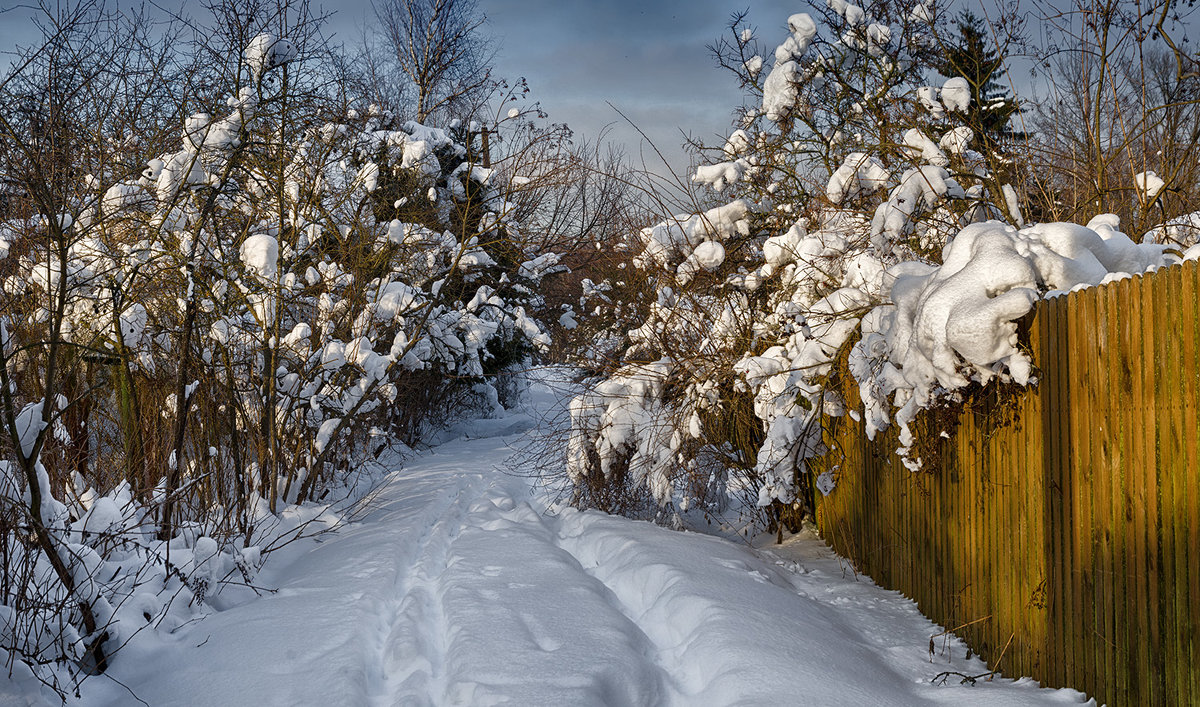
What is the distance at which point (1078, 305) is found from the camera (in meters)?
3.45

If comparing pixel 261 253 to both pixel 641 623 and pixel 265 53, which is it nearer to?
pixel 265 53

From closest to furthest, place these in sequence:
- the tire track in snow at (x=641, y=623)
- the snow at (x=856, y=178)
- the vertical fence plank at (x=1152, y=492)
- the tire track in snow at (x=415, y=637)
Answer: the vertical fence plank at (x=1152, y=492), the tire track in snow at (x=415, y=637), the tire track in snow at (x=641, y=623), the snow at (x=856, y=178)

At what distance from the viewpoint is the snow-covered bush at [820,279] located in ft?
13.2

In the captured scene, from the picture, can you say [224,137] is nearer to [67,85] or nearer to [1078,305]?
[67,85]

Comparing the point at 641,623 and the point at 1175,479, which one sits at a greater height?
the point at 1175,479

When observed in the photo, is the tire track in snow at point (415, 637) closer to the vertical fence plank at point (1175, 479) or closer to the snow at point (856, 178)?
the vertical fence plank at point (1175, 479)

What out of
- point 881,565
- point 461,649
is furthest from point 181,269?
point 881,565

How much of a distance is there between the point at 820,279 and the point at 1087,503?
11.0 feet

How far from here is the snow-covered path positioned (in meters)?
4.00

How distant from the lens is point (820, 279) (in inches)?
259

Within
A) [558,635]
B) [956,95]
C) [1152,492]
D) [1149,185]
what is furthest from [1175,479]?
[956,95]

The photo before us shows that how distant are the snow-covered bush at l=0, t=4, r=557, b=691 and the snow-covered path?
61cm

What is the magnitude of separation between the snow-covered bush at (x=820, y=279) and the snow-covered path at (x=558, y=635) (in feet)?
3.53

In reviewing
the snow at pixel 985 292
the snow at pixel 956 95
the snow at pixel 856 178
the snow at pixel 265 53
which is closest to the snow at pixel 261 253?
the snow at pixel 265 53
